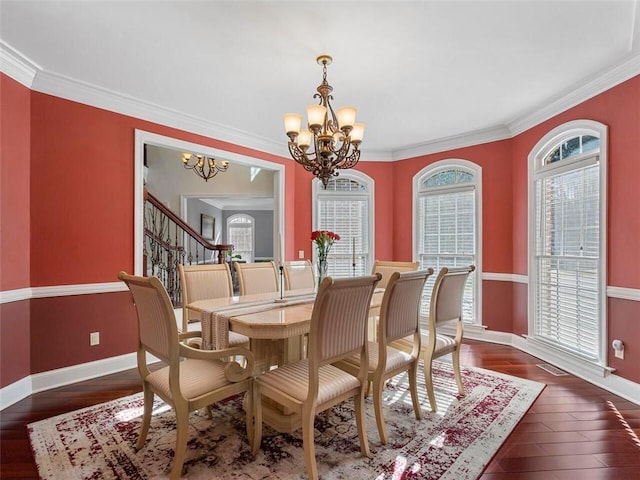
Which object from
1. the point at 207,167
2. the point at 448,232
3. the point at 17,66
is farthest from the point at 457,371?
the point at 207,167

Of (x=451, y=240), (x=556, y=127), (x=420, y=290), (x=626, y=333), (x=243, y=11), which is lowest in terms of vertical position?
(x=626, y=333)

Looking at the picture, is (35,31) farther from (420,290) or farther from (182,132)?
(420,290)

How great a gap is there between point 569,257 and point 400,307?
229cm

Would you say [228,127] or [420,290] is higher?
[228,127]

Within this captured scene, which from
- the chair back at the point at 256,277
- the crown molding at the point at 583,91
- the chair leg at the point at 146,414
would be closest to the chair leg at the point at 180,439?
the chair leg at the point at 146,414

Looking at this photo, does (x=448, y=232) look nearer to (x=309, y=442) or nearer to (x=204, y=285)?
(x=204, y=285)

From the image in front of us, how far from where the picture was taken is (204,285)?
3070 mm

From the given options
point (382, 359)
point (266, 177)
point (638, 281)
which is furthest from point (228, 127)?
point (638, 281)

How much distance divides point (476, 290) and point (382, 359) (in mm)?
2986

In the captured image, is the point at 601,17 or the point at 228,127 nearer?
the point at 601,17

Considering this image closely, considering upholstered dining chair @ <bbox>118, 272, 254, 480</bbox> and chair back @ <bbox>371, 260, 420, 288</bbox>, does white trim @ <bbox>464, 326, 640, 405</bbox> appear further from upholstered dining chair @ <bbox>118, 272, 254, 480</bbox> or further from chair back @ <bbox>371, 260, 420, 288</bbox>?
upholstered dining chair @ <bbox>118, 272, 254, 480</bbox>

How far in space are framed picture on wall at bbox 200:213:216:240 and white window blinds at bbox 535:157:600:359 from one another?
23.3 feet

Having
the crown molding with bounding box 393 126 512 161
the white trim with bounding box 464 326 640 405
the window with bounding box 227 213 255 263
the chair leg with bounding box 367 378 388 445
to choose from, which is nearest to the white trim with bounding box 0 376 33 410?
the chair leg with bounding box 367 378 388 445

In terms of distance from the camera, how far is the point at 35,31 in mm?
2352
